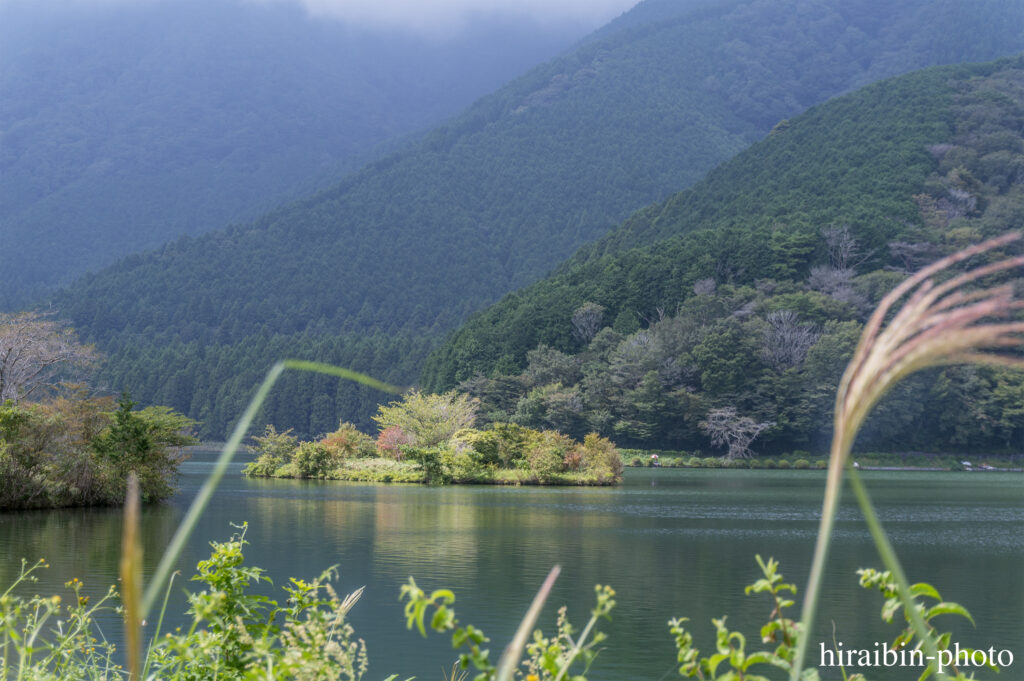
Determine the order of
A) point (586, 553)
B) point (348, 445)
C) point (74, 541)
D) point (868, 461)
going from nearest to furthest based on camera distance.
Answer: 1. point (586, 553)
2. point (74, 541)
3. point (348, 445)
4. point (868, 461)

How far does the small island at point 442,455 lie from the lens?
108ft

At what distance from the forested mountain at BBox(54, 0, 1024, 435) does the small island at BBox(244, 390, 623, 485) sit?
5778 centimetres

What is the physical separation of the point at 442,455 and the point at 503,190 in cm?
11284

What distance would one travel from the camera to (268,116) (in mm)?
199875

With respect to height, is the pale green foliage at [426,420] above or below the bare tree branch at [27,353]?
below

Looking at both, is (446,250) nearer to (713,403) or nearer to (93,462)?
(713,403)

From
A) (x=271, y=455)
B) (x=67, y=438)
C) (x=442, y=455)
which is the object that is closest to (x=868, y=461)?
(x=442, y=455)

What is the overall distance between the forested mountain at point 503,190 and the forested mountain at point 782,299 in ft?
112

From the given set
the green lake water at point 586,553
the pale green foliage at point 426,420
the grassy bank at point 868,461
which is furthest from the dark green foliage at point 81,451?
the grassy bank at point 868,461

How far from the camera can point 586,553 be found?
14.3 metres

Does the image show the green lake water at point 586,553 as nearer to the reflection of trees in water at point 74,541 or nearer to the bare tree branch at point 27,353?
the reflection of trees in water at point 74,541

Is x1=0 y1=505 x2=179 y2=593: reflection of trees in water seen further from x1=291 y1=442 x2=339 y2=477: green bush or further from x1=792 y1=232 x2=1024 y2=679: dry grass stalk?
→ x1=291 y1=442 x2=339 y2=477: green bush

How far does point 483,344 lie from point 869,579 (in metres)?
65.1

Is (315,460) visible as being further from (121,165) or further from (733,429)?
(121,165)
